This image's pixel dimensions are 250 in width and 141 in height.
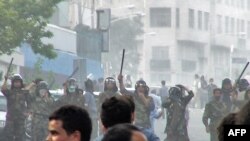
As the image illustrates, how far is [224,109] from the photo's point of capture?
1609cm

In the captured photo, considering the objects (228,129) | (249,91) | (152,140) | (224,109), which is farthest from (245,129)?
(224,109)

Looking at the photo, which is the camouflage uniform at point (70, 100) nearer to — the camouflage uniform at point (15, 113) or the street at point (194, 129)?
the camouflage uniform at point (15, 113)

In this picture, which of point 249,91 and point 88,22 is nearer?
point 249,91

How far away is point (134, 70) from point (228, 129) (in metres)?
67.1

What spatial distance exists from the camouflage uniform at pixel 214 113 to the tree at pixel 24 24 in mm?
10545

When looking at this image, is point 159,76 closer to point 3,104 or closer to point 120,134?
point 3,104

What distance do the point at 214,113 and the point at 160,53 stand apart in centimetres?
6686

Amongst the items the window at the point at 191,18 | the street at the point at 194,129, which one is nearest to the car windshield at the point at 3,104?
the street at the point at 194,129

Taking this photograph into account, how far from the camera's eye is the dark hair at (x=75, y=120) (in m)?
5.21

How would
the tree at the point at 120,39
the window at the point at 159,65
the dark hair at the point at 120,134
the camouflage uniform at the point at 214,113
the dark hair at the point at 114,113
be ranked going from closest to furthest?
the dark hair at the point at 120,134
the dark hair at the point at 114,113
the camouflage uniform at the point at 214,113
the tree at the point at 120,39
the window at the point at 159,65

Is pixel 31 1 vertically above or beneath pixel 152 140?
above

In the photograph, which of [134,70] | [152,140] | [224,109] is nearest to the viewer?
[152,140]

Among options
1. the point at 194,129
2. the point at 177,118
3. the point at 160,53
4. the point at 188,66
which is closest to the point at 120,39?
the point at 188,66

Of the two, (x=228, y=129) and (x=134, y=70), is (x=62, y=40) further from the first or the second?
(x=228, y=129)
